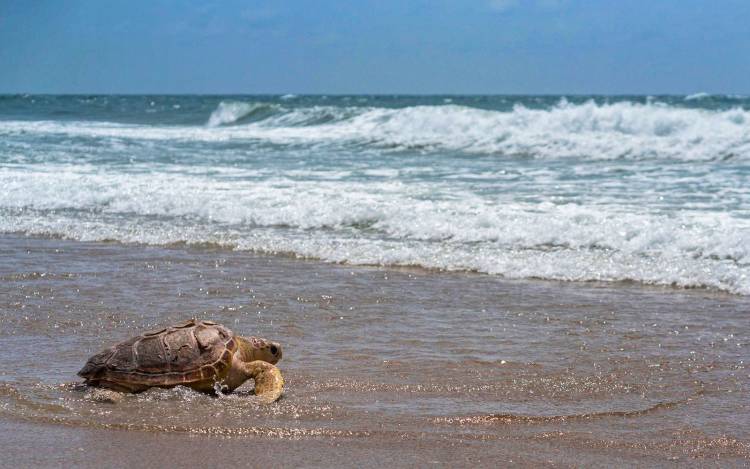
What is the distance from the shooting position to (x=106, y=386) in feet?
15.0

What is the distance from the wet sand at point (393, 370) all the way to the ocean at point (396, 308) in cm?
2

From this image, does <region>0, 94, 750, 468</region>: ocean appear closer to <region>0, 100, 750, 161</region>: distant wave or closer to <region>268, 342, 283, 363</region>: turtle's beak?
<region>268, 342, 283, 363</region>: turtle's beak

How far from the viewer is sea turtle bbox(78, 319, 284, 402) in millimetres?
4543

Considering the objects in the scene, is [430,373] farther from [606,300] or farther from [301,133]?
[301,133]

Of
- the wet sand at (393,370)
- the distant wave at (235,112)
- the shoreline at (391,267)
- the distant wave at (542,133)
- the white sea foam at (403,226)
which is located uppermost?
the distant wave at (235,112)

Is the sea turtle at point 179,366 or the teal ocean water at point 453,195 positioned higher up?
the teal ocean water at point 453,195

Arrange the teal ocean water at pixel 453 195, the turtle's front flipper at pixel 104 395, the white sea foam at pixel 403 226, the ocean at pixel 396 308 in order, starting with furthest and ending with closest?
the teal ocean water at pixel 453 195
the white sea foam at pixel 403 226
the turtle's front flipper at pixel 104 395
the ocean at pixel 396 308

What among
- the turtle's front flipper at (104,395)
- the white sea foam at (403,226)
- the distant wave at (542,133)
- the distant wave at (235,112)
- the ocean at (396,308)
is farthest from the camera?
the distant wave at (235,112)

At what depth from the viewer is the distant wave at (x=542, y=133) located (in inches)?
733

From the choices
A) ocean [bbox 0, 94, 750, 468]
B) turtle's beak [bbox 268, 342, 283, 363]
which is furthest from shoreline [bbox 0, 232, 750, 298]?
turtle's beak [bbox 268, 342, 283, 363]

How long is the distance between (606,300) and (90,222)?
617 cm

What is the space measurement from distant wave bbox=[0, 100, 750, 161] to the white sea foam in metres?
6.86

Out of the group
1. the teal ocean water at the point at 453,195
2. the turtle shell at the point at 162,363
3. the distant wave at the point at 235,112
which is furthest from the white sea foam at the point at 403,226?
the distant wave at the point at 235,112

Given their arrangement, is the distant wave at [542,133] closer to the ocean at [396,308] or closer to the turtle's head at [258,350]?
the ocean at [396,308]
